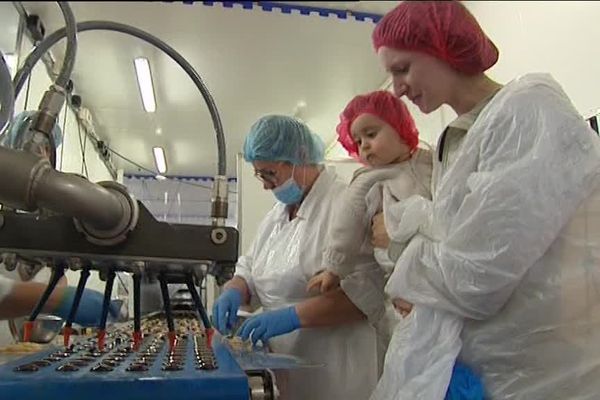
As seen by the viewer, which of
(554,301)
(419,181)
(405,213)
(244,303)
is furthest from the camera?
(244,303)

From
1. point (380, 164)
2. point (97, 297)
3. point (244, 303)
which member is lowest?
point (244, 303)

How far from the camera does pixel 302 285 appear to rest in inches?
46.5

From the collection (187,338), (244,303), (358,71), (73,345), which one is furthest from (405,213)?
(358,71)

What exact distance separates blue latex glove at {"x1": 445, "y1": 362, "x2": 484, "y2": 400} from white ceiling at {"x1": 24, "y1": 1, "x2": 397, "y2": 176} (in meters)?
0.71

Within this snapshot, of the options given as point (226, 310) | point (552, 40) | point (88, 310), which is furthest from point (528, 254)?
point (552, 40)

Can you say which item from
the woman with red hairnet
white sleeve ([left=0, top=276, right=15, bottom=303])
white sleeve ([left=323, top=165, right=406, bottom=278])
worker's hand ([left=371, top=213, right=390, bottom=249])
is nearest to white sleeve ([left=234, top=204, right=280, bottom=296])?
white sleeve ([left=323, top=165, right=406, bottom=278])

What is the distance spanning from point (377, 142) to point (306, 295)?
41cm

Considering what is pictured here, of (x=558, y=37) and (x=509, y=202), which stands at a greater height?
(x=558, y=37)

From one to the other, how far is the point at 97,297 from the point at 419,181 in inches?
26.2

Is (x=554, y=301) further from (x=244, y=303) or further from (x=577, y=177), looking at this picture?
(x=244, y=303)

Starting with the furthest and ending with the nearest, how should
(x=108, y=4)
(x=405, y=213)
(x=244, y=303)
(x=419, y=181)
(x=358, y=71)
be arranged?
(x=358, y=71)
(x=244, y=303)
(x=419, y=181)
(x=405, y=213)
(x=108, y=4)

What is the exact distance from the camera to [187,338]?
0.82m

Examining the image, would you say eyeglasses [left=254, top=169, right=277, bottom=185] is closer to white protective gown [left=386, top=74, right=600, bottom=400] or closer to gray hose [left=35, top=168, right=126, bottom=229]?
white protective gown [left=386, top=74, right=600, bottom=400]

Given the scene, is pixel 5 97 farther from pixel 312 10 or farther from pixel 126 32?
pixel 312 10
